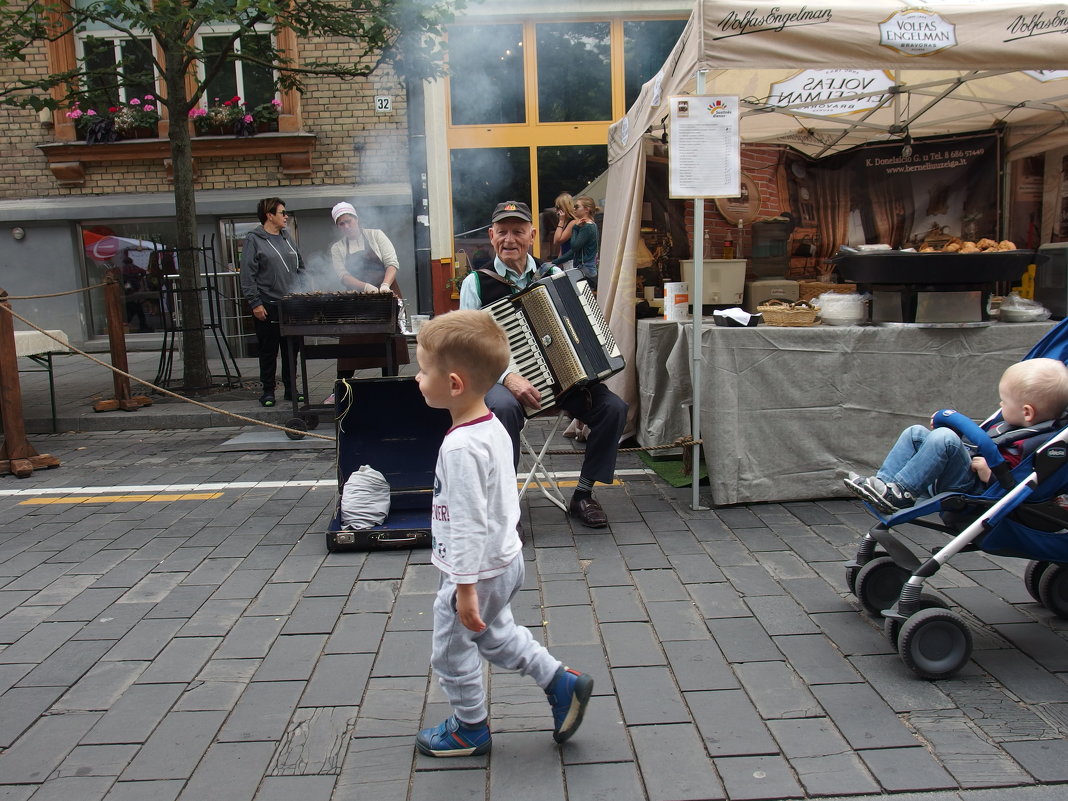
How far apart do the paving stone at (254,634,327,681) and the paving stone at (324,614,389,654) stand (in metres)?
0.05

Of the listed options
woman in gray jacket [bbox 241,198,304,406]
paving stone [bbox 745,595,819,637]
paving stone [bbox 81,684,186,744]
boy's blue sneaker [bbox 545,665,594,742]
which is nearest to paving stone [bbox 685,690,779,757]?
boy's blue sneaker [bbox 545,665,594,742]

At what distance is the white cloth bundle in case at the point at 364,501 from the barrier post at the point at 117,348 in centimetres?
479

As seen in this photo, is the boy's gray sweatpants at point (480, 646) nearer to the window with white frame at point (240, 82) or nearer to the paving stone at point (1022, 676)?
the paving stone at point (1022, 676)

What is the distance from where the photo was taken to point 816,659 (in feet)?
10.5

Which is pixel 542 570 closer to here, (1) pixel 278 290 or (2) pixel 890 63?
(2) pixel 890 63

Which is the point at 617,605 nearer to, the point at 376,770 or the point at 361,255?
the point at 376,770

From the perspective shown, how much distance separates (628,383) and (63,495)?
383cm

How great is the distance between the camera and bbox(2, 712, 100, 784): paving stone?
8.54 ft

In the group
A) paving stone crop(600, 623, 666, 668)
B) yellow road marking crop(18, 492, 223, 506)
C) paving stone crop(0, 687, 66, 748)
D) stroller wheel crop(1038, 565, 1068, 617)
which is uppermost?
stroller wheel crop(1038, 565, 1068, 617)

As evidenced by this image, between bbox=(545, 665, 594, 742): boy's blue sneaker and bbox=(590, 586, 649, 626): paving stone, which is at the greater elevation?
bbox=(545, 665, 594, 742): boy's blue sneaker

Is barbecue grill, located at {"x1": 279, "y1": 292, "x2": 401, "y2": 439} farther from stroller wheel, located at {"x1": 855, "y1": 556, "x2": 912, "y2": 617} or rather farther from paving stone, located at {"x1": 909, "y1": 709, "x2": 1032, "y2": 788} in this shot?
paving stone, located at {"x1": 909, "y1": 709, "x2": 1032, "y2": 788}

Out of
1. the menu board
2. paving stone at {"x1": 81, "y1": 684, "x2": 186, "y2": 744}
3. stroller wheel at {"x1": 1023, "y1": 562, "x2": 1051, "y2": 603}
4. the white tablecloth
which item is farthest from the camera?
the white tablecloth

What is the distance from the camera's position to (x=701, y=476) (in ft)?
18.6

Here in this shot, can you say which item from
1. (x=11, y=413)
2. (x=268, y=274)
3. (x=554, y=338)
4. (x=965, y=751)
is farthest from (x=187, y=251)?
(x=965, y=751)
